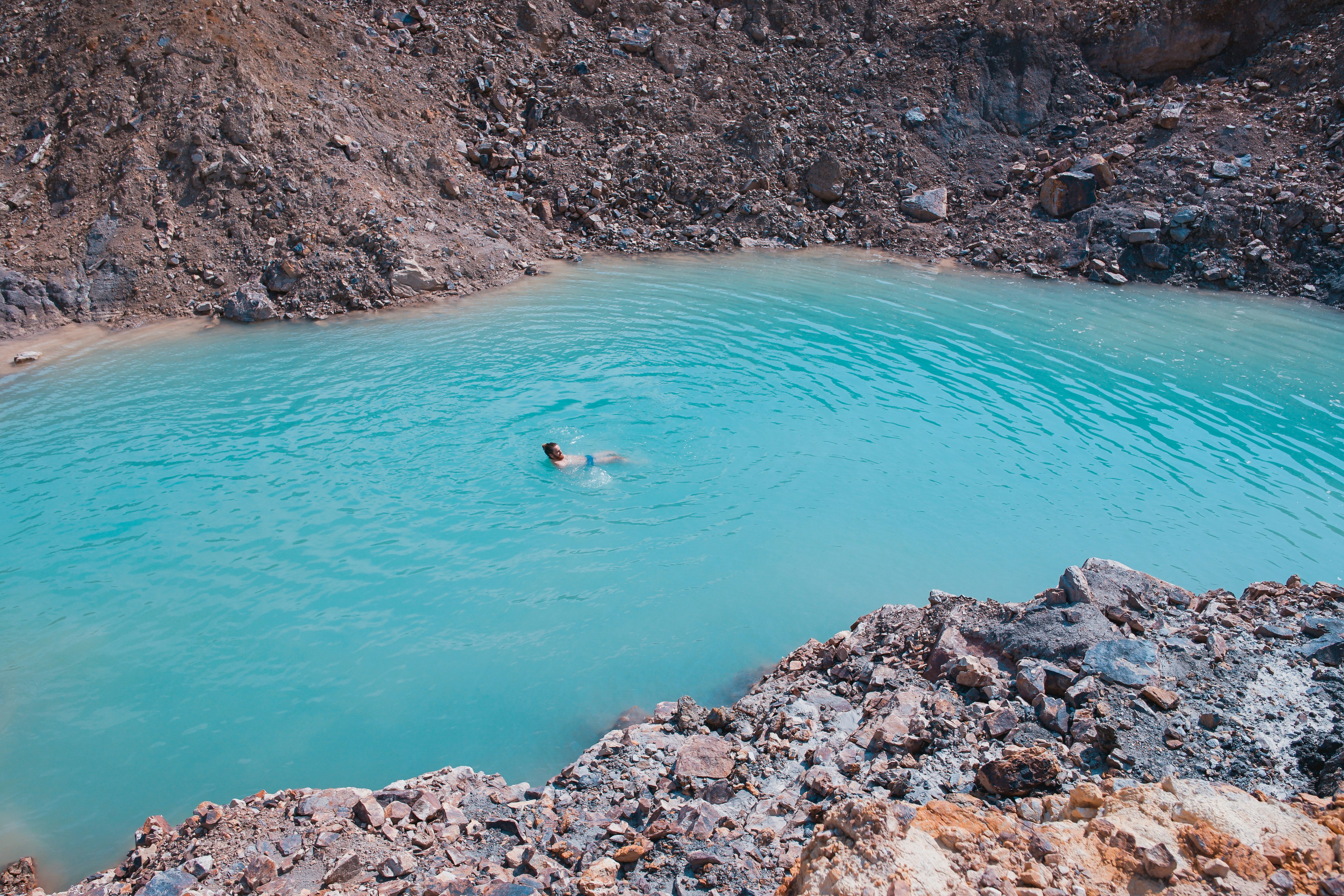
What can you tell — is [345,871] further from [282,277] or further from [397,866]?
[282,277]

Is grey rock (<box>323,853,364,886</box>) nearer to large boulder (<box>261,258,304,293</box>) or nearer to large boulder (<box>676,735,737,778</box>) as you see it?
large boulder (<box>676,735,737,778</box>)

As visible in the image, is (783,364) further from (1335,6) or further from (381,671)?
(1335,6)

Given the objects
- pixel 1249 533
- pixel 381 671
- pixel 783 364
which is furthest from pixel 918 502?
pixel 381 671

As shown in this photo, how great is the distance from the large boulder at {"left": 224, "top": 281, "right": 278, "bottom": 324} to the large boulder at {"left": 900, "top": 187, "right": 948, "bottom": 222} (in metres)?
16.7

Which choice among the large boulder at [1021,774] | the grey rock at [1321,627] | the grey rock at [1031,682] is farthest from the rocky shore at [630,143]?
the grey rock at [1321,627]

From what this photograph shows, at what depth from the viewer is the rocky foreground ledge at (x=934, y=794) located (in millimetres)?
2895

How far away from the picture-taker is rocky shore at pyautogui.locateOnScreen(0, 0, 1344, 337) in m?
15.0

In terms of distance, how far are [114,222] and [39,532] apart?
32.8 feet

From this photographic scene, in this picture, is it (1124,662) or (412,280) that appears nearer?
(1124,662)

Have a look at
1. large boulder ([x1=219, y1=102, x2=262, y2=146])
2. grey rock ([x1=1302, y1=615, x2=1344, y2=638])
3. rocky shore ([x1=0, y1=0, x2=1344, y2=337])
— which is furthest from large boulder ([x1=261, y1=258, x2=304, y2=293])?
grey rock ([x1=1302, y1=615, x2=1344, y2=638])

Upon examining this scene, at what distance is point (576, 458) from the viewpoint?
9508 mm

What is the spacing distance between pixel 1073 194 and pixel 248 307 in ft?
66.5

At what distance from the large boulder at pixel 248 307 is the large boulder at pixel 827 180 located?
14772mm

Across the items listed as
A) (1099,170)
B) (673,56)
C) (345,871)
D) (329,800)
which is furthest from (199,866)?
(673,56)
